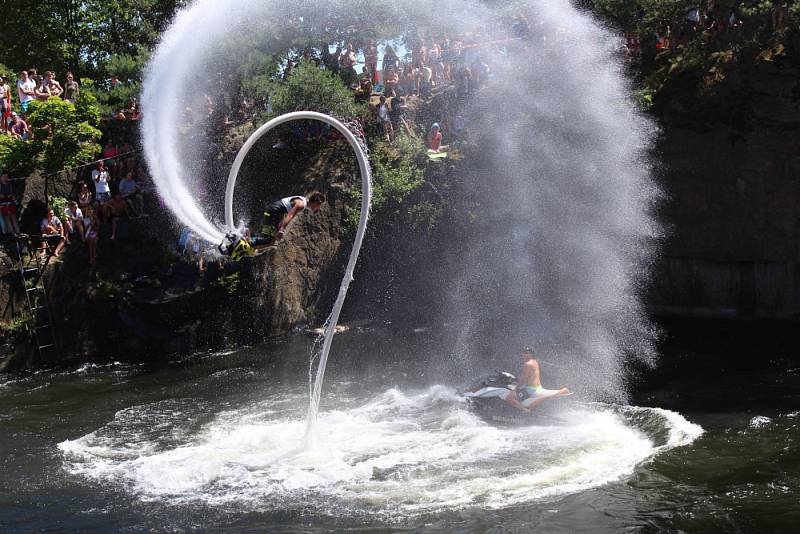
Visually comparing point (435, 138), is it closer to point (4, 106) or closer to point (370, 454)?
point (4, 106)

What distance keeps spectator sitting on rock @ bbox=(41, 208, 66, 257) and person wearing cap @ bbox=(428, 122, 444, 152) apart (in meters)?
12.6

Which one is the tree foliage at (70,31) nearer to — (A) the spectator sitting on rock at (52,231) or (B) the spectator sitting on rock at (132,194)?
(B) the spectator sitting on rock at (132,194)

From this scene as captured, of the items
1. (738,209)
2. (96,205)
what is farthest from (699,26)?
(96,205)

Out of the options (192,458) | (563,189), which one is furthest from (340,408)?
(563,189)

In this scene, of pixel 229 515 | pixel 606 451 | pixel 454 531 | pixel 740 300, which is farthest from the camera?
pixel 740 300

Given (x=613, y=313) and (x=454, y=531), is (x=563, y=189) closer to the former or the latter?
(x=613, y=313)

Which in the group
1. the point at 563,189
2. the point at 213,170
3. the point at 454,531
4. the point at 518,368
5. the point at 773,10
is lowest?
the point at 454,531

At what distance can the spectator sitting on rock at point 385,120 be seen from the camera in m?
29.9

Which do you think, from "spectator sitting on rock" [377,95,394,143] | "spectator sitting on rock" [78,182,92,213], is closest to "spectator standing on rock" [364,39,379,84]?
"spectator sitting on rock" [377,95,394,143]

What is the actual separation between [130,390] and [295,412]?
526cm

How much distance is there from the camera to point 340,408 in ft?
63.0

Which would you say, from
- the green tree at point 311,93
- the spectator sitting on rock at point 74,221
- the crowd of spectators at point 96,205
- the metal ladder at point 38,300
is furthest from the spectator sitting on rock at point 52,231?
the green tree at point 311,93

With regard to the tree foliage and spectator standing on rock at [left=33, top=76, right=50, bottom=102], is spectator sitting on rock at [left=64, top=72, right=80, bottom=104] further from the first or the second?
the tree foliage

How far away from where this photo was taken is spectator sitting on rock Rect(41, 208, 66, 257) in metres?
26.3
